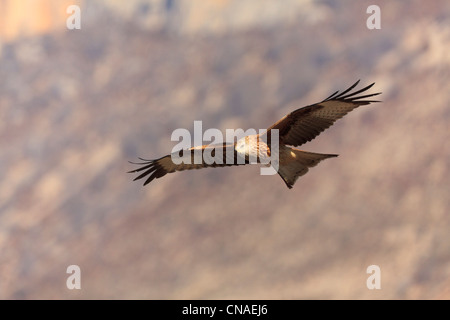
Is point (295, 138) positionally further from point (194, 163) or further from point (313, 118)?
point (194, 163)

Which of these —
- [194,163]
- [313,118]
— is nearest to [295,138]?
[313,118]
